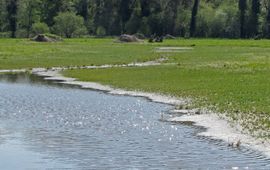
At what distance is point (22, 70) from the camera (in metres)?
61.3

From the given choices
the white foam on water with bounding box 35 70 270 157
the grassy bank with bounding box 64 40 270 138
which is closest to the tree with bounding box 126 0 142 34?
the grassy bank with bounding box 64 40 270 138

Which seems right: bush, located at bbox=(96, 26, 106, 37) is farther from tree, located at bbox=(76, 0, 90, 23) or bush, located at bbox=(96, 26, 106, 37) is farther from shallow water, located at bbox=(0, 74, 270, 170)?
shallow water, located at bbox=(0, 74, 270, 170)

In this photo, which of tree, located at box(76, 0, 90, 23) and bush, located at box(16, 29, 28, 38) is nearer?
bush, located at box(16, 29, 28, 38)

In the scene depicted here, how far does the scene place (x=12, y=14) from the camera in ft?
529

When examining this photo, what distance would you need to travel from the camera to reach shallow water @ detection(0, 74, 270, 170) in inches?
793

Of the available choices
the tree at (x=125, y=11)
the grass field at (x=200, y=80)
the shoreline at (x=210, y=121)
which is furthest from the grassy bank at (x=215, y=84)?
the tree at (x=125, y=11)

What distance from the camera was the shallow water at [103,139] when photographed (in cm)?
2014

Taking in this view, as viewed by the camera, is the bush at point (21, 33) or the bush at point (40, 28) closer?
the bush at point (40, 28)

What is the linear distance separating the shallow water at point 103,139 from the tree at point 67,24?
381 ft

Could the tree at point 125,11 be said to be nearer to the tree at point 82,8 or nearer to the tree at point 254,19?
the tree at point 82,8

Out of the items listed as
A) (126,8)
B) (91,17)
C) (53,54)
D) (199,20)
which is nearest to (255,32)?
(199,20)

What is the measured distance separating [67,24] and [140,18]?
16210 mm

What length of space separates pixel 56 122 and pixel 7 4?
139 m

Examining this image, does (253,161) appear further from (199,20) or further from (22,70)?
(199,20)
